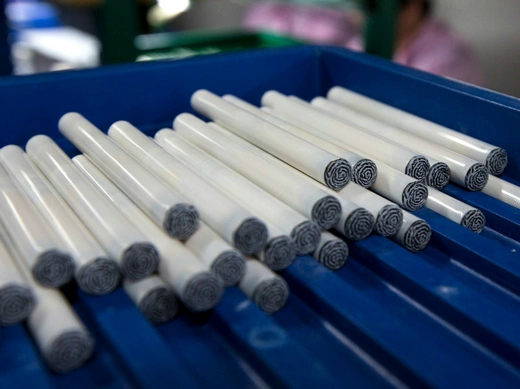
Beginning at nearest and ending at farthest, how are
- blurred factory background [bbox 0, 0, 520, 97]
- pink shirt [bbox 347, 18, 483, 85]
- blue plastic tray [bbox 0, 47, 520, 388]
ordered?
1. blue plastic tray [bbox 0, 47, 520, 388]
2. blurred factory background [bbox 0, 0, 520, 97]
3. pink shirt [bbox 347, 18, 483, 85]

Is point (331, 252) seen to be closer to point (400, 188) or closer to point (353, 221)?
point (353, 221)

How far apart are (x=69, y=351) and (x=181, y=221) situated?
25cm

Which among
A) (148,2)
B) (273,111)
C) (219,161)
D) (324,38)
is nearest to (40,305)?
(219,161)

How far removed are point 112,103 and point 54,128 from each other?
15 cm

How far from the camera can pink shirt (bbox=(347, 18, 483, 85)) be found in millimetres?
2883

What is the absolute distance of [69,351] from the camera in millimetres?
739

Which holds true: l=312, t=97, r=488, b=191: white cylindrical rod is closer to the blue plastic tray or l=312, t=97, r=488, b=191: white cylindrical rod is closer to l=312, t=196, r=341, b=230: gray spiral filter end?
the blue plastic tray

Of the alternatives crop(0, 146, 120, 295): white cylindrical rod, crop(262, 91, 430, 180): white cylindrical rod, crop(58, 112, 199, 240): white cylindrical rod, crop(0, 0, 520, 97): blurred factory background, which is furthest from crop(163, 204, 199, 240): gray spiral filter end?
crop(0, 0, 520, 97): blurred factory background

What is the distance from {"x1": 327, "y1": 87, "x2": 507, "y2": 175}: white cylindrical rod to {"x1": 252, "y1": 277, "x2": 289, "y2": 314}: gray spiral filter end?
1.84 feet

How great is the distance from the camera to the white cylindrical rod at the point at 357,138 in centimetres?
110

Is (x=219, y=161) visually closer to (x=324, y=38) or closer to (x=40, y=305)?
(x=40, y=305)

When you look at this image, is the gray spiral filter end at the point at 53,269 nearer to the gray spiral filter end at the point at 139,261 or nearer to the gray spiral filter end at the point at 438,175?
the gray spiral filter end at the point at 139,261

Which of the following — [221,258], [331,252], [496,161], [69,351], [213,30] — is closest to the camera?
[69,351]

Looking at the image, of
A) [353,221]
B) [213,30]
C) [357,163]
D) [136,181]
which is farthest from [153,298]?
Result: [213,30]
